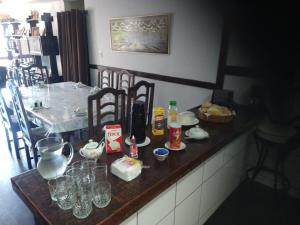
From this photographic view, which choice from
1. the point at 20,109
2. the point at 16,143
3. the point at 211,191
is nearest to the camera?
the point at 211,191

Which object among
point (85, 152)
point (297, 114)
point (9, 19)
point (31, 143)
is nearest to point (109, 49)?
point (31, 143)

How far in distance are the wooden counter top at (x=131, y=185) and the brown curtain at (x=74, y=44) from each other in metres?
2.57

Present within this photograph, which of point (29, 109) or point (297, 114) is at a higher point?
point (297, 114)

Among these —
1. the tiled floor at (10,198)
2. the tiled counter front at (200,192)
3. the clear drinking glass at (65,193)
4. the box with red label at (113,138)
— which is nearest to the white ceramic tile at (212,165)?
the tiled counter front at (200,192)

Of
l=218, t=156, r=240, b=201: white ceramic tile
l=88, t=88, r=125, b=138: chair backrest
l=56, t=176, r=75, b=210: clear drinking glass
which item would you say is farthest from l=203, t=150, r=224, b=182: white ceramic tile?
l=88, t=88, r=125, b=138: chair backrest

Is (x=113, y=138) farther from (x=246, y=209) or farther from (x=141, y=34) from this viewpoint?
(x=141, y=34)

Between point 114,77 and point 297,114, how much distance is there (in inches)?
96.8

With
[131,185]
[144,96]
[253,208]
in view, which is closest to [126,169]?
[131,185]

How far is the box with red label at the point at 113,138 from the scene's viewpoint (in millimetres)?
1029

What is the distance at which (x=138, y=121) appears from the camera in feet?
3.66

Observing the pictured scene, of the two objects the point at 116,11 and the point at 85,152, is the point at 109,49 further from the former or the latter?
the point at 85,152

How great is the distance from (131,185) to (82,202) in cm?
19

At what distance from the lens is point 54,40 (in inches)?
152

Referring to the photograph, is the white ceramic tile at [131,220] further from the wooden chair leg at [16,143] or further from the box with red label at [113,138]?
the wooden chair leg at [16,143]
